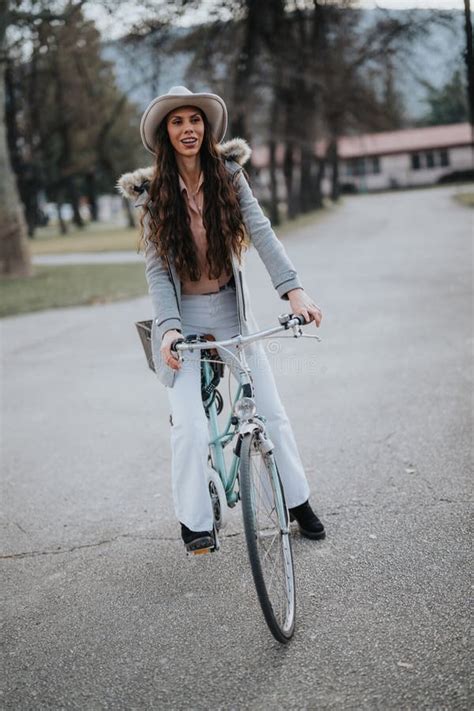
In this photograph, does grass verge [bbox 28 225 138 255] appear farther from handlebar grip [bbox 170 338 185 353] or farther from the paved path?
handlebar grip [bbox 170 338 185 353]

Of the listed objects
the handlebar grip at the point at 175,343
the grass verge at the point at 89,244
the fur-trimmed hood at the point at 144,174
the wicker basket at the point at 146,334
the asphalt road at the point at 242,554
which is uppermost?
the fur-trimmed hood at the point at 144,174

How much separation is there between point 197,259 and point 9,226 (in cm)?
1754

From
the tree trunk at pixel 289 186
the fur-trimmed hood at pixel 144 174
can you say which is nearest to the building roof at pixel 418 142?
the tree trunk at pixel 289 186

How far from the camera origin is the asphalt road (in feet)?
9.70

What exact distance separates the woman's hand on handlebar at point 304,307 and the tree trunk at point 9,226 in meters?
17.8

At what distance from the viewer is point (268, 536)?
321 centimetres

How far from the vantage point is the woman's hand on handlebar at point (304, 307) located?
3.44 m

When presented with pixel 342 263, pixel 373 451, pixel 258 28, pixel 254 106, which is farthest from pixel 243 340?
pixel 254 106

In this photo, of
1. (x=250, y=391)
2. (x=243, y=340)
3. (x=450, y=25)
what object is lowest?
(x=250, y=391)

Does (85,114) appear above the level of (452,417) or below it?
above

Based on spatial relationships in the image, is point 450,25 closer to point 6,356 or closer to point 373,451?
point 6,356

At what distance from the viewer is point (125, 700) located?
2906 millimetres

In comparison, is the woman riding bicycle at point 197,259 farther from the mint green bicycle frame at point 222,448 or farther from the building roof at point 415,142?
the building roof at point 415,142

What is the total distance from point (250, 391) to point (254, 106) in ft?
77.7
